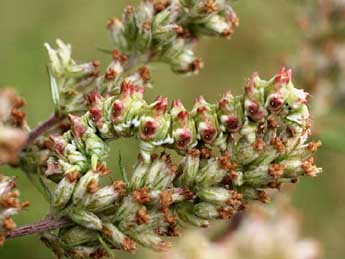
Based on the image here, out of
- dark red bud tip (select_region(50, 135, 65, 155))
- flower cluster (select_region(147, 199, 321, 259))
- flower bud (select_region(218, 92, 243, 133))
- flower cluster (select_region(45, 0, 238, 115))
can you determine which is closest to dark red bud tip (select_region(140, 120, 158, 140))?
flower bud (select_region(218, 92, 243, 133))

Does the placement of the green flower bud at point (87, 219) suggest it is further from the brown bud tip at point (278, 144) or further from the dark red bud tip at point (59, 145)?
the brown bud tip at point (278, 144)

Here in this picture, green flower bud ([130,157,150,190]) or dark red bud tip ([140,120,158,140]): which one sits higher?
dark red bud tip ([140,120,158,140])

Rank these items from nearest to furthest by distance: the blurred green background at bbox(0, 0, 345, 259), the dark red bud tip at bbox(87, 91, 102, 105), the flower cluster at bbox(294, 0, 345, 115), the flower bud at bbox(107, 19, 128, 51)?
the dark red bud tip at bbox(87, 91, 102, 105), the flower bud at bbox(107, 19, 128, 51), the flower cluster at bbox(294, 0, 345, 115), the blurred green background at bbox(0, 0, 345, 259)

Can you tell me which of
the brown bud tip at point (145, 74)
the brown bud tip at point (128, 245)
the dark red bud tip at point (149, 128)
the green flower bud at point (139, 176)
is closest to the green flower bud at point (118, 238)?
the brown bud tip at point (128, 245)

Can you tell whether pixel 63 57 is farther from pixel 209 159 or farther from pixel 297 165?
pixel 297 165

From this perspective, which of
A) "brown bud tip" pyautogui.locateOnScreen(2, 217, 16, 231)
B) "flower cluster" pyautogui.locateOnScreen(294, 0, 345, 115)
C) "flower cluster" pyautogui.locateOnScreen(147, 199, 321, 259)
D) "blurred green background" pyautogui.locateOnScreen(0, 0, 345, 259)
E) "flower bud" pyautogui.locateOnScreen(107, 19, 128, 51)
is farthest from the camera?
"blurred green background" pyautogui.locateOnScreen(0, 0, 345, 259)

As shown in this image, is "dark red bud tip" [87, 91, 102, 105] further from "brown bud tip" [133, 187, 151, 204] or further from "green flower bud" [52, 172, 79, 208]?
"brown bud tip" [133, 187, 151, 204]

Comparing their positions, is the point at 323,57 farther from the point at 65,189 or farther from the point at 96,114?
the point at 65,189
